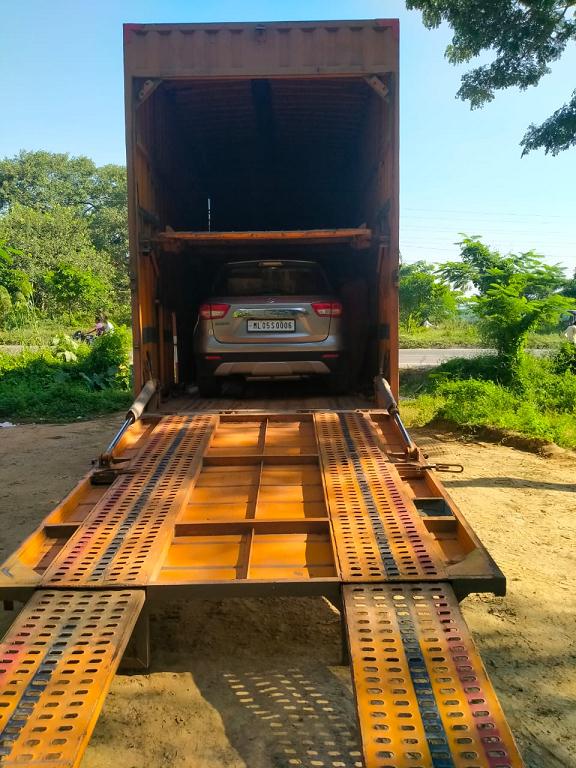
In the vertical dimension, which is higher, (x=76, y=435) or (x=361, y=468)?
(x=361, y=468)

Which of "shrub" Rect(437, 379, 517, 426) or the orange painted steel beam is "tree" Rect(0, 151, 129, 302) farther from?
the orange painted steel beam

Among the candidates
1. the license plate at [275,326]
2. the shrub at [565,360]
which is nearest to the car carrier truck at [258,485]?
the license plate at [275,326]

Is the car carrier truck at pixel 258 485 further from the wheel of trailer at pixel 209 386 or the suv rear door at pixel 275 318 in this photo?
the suv rear door at pixel 275 318

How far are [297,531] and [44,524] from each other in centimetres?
143

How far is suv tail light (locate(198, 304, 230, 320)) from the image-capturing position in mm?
6484

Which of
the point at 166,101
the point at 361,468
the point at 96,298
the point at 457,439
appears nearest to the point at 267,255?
the point at 166,101

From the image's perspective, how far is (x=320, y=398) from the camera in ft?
22.3

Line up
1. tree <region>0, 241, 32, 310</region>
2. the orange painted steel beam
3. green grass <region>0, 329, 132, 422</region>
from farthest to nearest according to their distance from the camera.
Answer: tree <region>0, 241, 32, 310</region> → green grass <region>0, 329, 132, 422</region> → the orange painted steel beam

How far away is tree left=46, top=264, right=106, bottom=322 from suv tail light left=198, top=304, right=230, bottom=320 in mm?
24752

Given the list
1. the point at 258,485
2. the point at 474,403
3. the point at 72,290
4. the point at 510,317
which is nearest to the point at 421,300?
the point at 72,290

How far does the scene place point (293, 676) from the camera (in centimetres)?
307

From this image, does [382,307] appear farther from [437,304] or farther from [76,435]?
[437,304]

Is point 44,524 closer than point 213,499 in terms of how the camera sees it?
Yes

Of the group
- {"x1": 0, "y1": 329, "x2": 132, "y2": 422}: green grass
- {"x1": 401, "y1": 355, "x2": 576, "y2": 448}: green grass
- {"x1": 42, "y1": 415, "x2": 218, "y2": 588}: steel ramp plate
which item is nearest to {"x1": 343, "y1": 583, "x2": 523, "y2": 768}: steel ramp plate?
{"x1": 42, "y1": 415, "x2": 218, "y2": 588}: steel ramp plate
